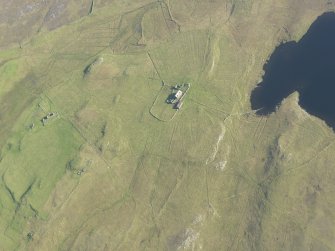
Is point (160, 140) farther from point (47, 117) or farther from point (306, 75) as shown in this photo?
point (306, 75)

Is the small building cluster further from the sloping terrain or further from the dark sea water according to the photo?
the dark sea water

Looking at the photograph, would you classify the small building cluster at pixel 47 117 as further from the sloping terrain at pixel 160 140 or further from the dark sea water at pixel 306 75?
the dark sea water at pixel 306 75

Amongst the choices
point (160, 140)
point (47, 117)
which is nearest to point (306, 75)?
point (160, 140)

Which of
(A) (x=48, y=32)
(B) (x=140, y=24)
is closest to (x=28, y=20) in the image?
(A) (x=48, y=32)

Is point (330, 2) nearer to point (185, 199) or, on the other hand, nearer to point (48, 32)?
point (185, 199)

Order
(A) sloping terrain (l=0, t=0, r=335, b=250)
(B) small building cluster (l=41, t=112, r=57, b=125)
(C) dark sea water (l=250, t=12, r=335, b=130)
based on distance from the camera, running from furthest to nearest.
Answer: (B) small building cluster (l=41, t=112, r=57, b=125)
(C) dark sea water (l=250, t=12, r=335, b=130)
(A) sloping terrain (l=0, t=0, r=335, b=250)

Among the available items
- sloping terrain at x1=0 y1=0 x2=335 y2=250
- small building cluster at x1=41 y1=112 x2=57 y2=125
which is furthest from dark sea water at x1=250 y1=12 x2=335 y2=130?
small building cluster at x1=41 y1=112 x2=57 y2=125
